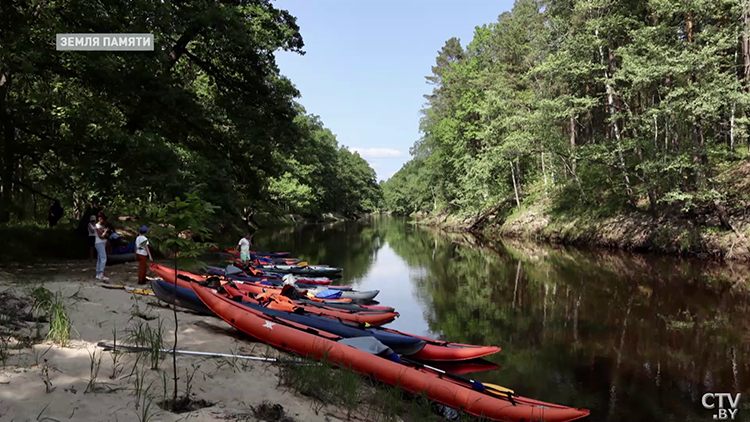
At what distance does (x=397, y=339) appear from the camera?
6371 mm

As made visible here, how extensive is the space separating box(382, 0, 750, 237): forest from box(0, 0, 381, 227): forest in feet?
46.1

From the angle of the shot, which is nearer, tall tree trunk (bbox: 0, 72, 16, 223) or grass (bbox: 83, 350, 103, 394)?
grass (bbox: 83, 350, 103, 394)

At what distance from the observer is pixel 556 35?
2217cm

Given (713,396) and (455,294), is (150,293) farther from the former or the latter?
(713,396)

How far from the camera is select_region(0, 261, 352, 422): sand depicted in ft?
9.86

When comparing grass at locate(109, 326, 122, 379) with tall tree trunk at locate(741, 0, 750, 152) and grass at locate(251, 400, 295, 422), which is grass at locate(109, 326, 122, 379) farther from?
tall tree trunk at locate(741, 0, 750, 152)

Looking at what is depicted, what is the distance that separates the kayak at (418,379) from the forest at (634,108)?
1508 cm

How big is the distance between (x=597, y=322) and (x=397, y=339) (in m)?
5.46

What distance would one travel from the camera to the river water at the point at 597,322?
596 cm

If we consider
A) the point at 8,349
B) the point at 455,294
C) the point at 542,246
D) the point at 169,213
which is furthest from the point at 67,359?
the point at 542,246

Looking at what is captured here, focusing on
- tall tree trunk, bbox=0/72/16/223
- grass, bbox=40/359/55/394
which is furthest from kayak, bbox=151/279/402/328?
tall tree trunk, bbox=0/72/16/223

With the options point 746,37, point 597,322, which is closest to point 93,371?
point 597,322

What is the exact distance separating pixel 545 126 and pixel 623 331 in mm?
15604

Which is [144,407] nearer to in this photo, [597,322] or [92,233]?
[92,233]
